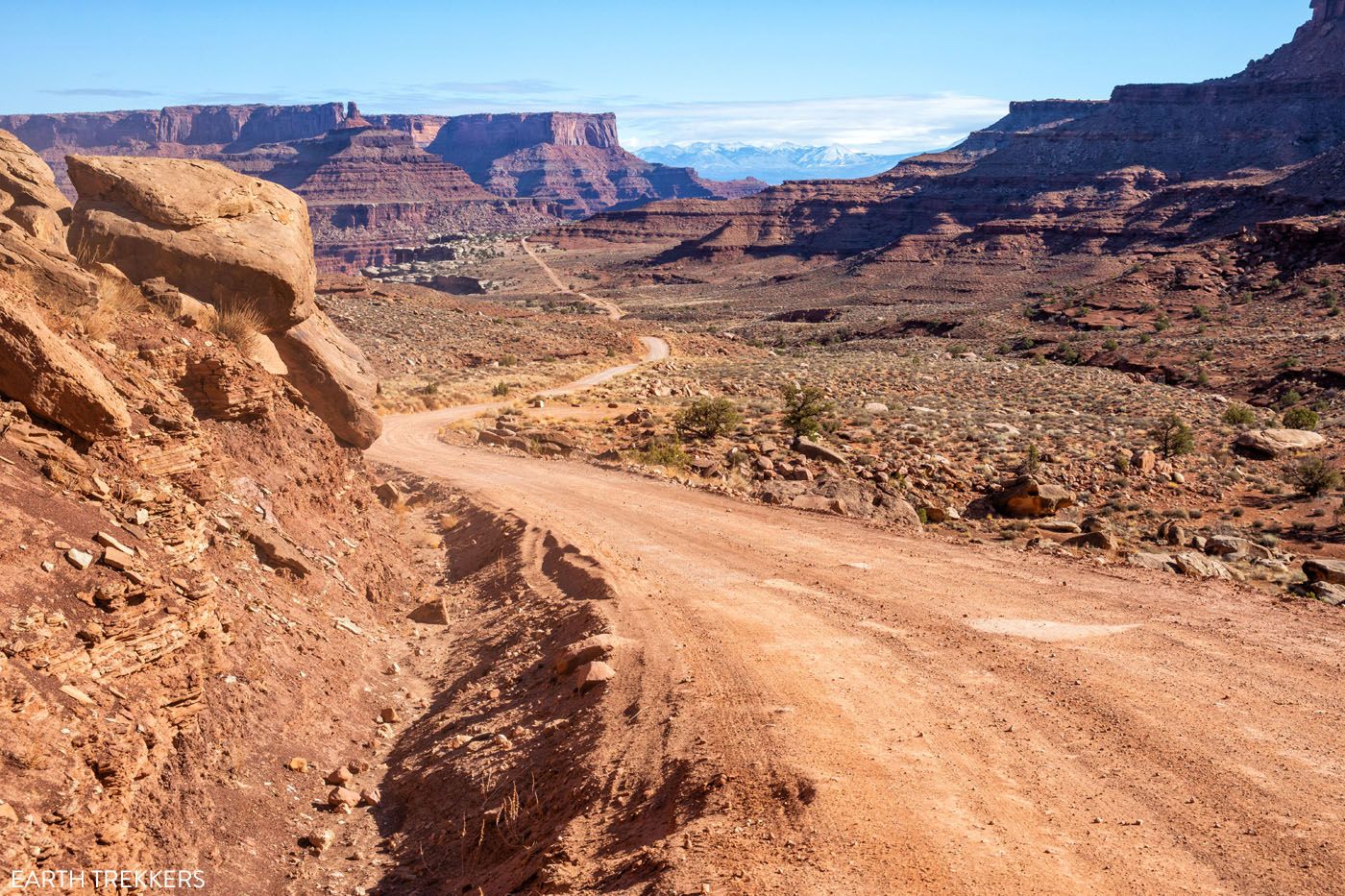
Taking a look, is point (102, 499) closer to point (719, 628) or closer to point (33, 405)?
point (33, 405)

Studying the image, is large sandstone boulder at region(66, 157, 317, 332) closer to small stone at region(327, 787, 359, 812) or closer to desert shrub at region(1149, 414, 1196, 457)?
small stone at region(327, 787, 359, 812)

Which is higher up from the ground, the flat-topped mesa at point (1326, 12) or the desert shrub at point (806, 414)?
the flat-topped mesa at point (1326, 12)

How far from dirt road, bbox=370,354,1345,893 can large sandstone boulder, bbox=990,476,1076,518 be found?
600 centimetres

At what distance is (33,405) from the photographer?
860 cm

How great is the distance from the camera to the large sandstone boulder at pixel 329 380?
1570 centimetres

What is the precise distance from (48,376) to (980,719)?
28.6 ft

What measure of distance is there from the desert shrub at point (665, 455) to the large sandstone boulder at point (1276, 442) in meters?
15.9

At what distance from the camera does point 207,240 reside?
1373 centimetres

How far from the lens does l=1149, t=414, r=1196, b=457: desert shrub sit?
26656 millimetres

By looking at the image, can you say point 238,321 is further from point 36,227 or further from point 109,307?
point 36,227

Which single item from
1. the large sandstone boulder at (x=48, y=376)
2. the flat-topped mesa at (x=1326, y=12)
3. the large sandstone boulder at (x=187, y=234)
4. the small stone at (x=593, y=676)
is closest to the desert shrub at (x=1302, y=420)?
the small stone at (x=593, y=676)

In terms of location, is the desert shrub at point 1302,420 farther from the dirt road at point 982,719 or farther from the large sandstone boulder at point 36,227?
the large sandstone boulder at point 36,227

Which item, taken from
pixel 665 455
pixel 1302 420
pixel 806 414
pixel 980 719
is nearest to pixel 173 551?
pixel 980 719

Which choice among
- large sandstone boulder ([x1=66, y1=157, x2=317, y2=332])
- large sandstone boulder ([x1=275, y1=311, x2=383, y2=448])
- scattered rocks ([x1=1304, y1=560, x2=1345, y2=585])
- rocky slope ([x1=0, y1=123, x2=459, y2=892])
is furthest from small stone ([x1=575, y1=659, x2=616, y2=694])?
scattered rocks ([x1=1304, y1=560, x2=1345, y2=585])
